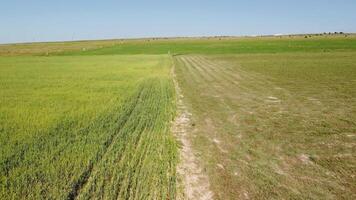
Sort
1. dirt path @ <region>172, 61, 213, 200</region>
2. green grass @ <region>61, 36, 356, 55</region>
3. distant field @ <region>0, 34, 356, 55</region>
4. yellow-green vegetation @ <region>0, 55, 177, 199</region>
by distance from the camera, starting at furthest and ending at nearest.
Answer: distant field @ <region>0, 34, 356, 55</region>
green grass @ <region>61, 36, 356, 55</region>
yellow-green vegetation @ <region>0, 55, 177, 199</region>
dirt path @ <region>172, 61, 213, 200</region>

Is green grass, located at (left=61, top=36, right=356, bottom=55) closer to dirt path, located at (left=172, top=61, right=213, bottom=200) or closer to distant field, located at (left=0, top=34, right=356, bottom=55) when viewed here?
distant field, located at (left=0, top=34, right=356, bottom=55)

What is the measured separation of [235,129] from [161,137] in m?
2.17

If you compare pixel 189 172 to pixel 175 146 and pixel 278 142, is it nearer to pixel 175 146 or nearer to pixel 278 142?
pixel 175 146

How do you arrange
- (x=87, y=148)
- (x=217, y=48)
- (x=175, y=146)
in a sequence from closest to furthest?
(x=87, y=148), (x=175, y=146), (x=217, y=48)

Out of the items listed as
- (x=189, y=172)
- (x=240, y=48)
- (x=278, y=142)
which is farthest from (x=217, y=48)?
(x=189, y=172)

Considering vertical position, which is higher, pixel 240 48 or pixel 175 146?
pixel 240 48

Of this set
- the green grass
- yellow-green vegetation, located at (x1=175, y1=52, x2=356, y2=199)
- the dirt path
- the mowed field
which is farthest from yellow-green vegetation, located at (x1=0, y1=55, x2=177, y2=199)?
the green grass

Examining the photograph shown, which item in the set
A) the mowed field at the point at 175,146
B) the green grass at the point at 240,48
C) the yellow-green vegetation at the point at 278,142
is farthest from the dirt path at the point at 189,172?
the green grass at the point at 240,48

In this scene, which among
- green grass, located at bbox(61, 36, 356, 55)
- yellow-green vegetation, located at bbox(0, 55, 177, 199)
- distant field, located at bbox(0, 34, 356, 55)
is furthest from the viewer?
distant field, located at bbox(0, 34, 356, 55)

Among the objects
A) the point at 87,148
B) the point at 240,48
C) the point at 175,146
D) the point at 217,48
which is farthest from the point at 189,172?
the point at 217,48

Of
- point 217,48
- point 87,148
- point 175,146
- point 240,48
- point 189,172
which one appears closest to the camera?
point 189,172

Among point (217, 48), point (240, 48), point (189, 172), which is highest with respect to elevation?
point (217, 48)

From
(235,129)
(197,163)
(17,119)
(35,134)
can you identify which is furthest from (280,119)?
(17,119)

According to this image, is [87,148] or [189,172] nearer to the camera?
[189,172]
